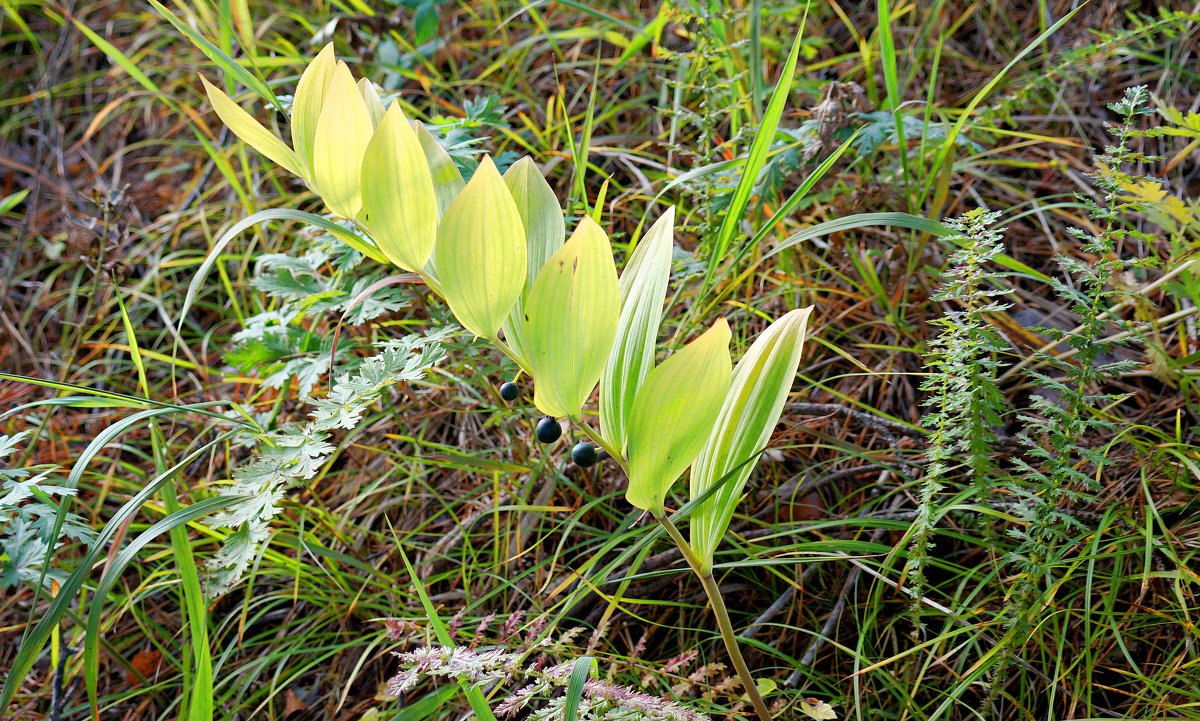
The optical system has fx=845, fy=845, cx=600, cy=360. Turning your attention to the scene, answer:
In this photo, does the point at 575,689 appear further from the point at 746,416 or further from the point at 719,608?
the point at 746,416

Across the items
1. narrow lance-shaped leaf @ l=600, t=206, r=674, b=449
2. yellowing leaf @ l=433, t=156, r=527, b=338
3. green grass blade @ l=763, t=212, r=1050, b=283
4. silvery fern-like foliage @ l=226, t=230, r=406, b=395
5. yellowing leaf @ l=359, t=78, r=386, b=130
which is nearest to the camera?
yellowing leaf @ l=433, t=156, r=527, b=338

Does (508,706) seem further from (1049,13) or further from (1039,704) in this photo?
(1049,13)

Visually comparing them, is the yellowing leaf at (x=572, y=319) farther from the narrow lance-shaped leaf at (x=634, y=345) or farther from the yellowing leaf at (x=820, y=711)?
the yellowing leaf at (x=820, y=711)

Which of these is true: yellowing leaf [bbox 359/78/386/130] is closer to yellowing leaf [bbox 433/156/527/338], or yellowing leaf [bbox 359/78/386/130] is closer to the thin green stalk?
yellowing leaf [bbox 433/156/527/338]

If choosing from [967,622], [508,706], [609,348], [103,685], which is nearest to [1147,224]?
[967,622]

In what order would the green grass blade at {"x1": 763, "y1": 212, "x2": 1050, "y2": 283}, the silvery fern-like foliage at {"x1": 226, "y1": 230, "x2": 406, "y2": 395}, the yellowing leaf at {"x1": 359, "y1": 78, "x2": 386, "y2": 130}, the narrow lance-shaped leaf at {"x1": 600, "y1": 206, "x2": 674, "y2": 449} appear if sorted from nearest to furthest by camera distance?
the narrow lance-shaped leaf at {"x1": 600, "y1": 206, "x2": 674, "y2": 449} < the yellowing leaf at {"x1": 359, "y1": 78, "x2": 386, "y2": 130} < the green grass blade at {"x1": 763, "y1": 212, "x2": 1050, "y2": 283} < the silvery fern-like foliage at {"x1": 226, "y1": 230, "x2": 406, "y2": 395}

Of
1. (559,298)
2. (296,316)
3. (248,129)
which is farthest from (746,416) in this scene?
(296,316)

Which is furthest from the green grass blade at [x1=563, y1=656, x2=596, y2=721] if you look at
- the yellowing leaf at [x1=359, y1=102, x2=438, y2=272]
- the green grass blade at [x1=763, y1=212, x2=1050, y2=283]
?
the green grass blade at [x1=763, y1=212, x2=1050, y2=283]
